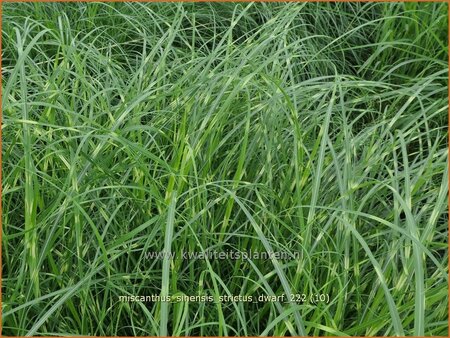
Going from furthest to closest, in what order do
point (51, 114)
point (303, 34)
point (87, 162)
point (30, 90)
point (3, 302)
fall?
1. point (303, 34)
2. point (30, 90)
3. point (51, 114)
4. point (87, 162)
5. point (3, 302)

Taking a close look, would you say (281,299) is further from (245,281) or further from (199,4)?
(199,4)

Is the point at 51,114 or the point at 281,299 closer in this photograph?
the point at 281,299

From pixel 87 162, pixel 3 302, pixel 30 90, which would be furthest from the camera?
pixel 30 90

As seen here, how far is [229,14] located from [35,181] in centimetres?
111

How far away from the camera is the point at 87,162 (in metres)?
1.33

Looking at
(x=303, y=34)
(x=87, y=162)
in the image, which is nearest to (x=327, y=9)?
(x=303, y=34)

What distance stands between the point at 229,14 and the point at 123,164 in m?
0.96

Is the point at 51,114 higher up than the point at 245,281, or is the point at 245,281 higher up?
the point at 51,114

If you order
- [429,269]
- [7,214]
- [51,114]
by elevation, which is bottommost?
[429,269]

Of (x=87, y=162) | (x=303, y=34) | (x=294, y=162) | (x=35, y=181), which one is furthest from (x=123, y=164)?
(x=303, y=34)

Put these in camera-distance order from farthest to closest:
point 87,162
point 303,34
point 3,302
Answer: point 303,34
point 87,162
point 3,302

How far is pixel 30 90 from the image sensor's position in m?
1.68

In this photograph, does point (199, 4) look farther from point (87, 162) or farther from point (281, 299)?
point (281, 299)

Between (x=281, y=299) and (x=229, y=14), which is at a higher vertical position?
(x=229, y=14)
